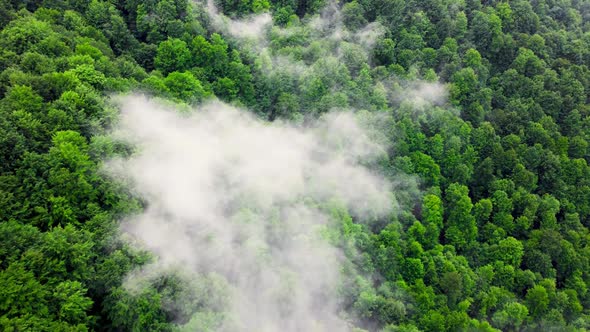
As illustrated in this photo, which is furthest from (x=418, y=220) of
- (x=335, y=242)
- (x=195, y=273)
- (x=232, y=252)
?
(x=195, y=273)

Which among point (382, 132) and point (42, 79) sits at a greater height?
point (382, 132)

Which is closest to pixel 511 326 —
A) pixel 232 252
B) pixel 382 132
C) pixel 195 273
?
pixel 382 132

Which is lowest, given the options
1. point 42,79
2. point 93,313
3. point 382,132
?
point 93,313

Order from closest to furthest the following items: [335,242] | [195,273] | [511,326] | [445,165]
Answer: [195,273] < [335,242] < [511,326] < [445,165]

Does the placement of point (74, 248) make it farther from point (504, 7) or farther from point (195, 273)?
point (504, 7)

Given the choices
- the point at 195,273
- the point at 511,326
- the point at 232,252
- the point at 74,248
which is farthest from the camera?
the point at 511,326

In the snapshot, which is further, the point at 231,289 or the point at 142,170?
the point at 142,170

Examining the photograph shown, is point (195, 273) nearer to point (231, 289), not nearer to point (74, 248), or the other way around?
point (231, 289)
